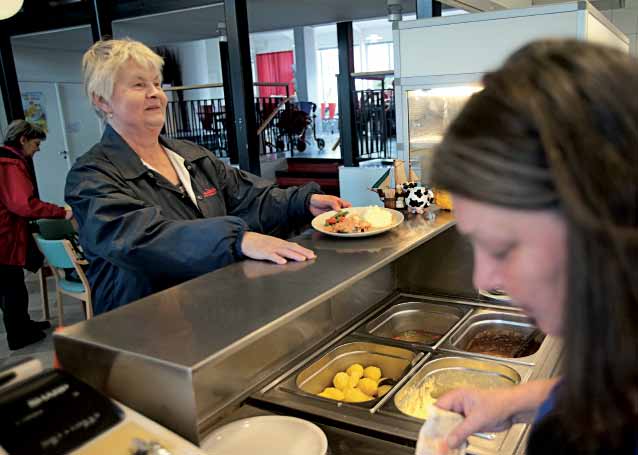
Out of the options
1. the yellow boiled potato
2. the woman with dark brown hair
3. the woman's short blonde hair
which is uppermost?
the woman's short blonde hair

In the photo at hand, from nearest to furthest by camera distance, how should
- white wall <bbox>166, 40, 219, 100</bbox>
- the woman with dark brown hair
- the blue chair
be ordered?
the woman with dark brown hair < the blue chair < white wall <bbox>166, 40, 219, 100</bbox>

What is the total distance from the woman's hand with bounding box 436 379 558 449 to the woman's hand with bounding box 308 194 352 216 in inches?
45.9

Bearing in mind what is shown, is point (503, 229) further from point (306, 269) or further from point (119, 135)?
point (119, 135)

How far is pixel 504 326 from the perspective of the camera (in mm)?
1883

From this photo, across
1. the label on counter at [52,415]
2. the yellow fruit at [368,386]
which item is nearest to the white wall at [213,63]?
the yellow fruit at [368,386]

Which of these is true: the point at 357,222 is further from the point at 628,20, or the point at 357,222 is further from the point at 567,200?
the point at 628,20

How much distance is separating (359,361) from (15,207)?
3.22m

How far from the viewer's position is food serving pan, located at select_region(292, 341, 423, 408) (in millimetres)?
1588

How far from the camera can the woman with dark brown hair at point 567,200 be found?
47cm

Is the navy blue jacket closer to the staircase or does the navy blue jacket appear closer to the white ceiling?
the white ceiling

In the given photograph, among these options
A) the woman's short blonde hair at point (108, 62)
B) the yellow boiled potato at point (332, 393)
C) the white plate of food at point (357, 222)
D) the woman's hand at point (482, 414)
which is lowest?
the yellow boiled potato at point (332, 393)

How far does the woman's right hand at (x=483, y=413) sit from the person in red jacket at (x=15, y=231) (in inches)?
151

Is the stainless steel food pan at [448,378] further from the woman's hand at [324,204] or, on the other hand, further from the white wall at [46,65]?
the white wall at [46,65]

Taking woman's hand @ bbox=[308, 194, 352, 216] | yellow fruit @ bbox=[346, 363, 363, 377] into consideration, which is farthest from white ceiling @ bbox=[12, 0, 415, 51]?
yellow fruit @ bbox=[346, 363, 363, 377]
